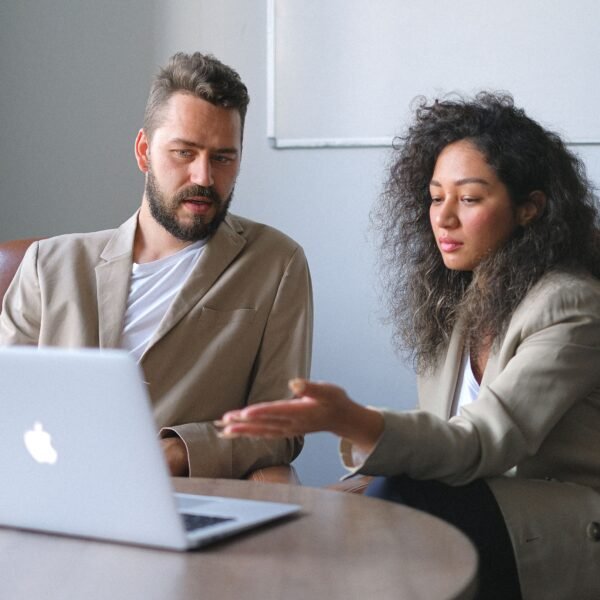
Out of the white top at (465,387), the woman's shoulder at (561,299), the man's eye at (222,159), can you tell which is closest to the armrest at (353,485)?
the white top at (465,387)

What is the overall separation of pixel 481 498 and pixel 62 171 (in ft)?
7.27

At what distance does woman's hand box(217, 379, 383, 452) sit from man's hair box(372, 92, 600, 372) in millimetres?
504

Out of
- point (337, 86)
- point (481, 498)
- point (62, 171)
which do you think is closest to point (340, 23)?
point (337, 86)

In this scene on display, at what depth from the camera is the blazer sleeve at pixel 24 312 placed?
2.42 m

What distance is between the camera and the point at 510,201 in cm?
204

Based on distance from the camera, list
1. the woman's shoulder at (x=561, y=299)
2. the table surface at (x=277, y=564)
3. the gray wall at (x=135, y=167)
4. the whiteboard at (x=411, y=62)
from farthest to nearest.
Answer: the gray wall at (x=135, y=167)
the whiteboard at (x=411, y=62)
the woman's shoulder at (x=561, y=299)
the table surface at (x=277, y=564)

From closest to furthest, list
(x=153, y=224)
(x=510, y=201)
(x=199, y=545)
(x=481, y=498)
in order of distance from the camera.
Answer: (x=199, y=545)
(x=481, y=498)
(x=510, y=201)
(x=153, y=224)

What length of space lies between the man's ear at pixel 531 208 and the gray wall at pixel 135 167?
3.84 ft

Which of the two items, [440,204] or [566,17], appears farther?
[566,17]

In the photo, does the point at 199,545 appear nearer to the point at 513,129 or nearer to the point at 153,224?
the point at 513,129

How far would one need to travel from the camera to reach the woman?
66.2 inches

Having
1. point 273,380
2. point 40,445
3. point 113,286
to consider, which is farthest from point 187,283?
Result: point 40,445

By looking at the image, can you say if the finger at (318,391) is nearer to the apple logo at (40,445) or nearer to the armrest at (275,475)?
the apple logo at (40,445)

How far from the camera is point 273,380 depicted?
7.54ft
